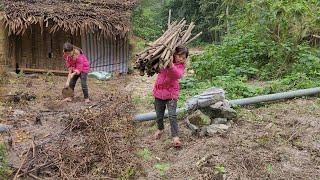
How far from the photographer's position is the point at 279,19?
10.3 metres

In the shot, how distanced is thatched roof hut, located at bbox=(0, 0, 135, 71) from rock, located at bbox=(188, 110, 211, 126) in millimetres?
7840

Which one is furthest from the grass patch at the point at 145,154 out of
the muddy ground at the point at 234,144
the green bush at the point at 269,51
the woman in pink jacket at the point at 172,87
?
the green bush at the point at 269,51

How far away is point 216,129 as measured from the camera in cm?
594

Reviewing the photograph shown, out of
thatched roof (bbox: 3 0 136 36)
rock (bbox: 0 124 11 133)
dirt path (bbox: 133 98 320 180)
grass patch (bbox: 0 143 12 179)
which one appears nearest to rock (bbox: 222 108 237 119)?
dirt path (bbox: 133 98 320 180)

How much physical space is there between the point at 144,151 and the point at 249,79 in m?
5.22

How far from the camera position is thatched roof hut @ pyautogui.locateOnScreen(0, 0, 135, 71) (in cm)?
1316

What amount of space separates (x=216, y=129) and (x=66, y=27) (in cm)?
833

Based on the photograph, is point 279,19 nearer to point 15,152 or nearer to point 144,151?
point 144,151

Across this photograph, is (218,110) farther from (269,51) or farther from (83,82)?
(269,51)

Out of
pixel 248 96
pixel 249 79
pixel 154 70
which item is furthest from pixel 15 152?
pixel 249 79

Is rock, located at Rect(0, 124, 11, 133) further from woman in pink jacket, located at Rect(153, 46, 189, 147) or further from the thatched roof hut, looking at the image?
the thatched roof hut

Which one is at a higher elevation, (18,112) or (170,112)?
(170,112)

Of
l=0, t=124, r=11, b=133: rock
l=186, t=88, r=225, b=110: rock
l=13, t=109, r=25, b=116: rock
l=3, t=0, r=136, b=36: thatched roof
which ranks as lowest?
l=13, t=109, r=25, b=116: rock

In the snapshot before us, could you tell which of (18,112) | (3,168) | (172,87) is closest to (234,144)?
(172,87)
